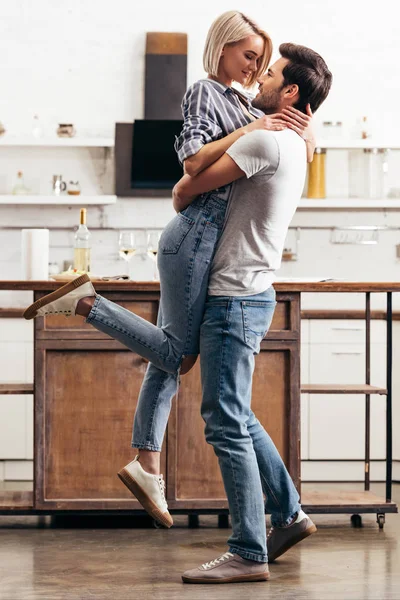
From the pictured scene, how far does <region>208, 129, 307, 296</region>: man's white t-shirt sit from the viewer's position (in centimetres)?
262

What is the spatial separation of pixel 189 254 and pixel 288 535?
3.29ft

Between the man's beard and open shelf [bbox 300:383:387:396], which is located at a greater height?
the man's beard

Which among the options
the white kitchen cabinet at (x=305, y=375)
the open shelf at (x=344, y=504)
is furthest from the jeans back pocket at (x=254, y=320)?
the white kitchen cabinet at (x=305, y=375)

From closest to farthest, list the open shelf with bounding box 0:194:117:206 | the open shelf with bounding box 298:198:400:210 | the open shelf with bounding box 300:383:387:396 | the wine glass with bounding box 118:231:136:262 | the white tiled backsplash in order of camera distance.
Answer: the open shelf with bounding box 300:383:387:396 < the wine glass with bounding box 118:231:136:262 < the open shelf with bounding box 0:194:117:206 < the open shelf with bounding box 298:198:400:210 < the white tiled backsplash

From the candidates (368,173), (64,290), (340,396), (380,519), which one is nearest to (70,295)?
(64,290)

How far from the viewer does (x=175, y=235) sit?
2660 mm

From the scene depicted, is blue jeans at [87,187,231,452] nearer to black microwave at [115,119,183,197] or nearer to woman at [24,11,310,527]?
woman at [24,11,310,527]

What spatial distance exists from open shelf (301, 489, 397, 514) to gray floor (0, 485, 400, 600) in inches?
3.1

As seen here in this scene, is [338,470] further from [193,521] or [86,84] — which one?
[86,84]

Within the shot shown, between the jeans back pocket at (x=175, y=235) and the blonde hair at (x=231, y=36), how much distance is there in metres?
0.46

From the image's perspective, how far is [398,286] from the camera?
3.55m

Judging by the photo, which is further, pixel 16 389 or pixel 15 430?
pixel 15 430

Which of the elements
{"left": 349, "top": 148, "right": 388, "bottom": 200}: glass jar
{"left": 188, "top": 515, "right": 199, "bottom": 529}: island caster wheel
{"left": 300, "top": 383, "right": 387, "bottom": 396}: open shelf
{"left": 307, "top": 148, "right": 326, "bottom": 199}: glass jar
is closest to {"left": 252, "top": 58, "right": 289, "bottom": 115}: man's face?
{"left": 300, "top": 383, "right": 387, "bottom": 396}: open shelf

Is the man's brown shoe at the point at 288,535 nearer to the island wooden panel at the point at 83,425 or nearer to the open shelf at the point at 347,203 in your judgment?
the island wooden panel at the point at 83,425
